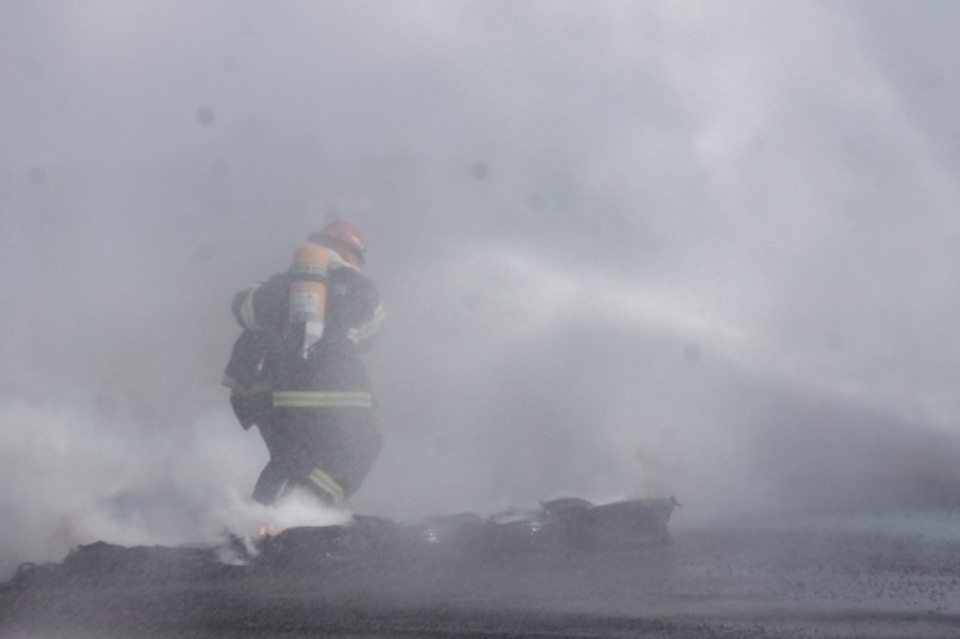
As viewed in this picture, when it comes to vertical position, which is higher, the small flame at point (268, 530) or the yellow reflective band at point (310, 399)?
the yellow reflective band at point (310, 399)

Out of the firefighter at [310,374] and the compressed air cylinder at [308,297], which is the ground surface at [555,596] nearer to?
the firefighter at [310,374]

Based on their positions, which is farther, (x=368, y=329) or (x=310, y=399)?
(x=368, y=329)

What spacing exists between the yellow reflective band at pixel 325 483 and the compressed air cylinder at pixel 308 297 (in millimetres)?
929

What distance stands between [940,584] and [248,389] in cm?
523

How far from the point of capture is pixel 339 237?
8164mm

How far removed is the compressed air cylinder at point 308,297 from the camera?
6977 millimetres

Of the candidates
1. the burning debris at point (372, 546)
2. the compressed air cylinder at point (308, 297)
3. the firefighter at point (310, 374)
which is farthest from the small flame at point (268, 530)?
the compressed air cylinder at point (308, 297)

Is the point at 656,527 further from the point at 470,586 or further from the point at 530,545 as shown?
the point at 470,586

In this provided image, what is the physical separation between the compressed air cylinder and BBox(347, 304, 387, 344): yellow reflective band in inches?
12.5

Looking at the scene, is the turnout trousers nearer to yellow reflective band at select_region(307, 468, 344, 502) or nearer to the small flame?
yellow reflective band at select_region(307, 468, 344, 502)

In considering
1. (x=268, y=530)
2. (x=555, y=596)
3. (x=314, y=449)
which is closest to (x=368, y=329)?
(x=314, y=449)

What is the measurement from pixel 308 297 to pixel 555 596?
346cm

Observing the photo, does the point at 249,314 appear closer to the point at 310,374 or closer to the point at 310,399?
the point at 310,374

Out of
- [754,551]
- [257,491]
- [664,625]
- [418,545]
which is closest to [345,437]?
[257,491]
